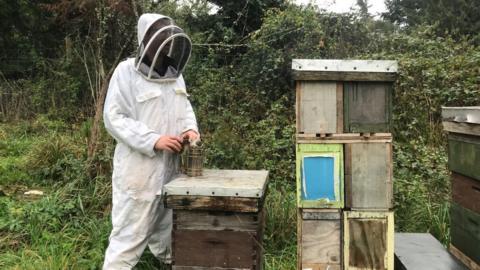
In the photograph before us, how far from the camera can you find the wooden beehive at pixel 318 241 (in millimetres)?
2211

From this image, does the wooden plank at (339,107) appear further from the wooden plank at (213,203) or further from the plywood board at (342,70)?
the wooden plank at (213,203)

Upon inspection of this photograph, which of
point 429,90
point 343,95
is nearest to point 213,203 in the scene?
point 343,95

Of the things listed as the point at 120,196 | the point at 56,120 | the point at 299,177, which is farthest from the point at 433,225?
the point at 56,120

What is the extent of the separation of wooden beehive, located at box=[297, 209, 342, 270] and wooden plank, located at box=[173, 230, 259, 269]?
0.28 metres

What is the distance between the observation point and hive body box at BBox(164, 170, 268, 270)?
7.72ft

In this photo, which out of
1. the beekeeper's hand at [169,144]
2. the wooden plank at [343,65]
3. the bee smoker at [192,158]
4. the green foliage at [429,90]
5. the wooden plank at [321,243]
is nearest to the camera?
the wooden plank at [343,65]

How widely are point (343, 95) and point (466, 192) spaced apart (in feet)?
3.05

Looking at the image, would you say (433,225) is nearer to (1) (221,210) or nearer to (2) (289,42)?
(1) (221,210)

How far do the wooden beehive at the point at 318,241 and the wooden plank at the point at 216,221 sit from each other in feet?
0.90

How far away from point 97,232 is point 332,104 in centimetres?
219

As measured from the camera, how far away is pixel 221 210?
2379 millimetres

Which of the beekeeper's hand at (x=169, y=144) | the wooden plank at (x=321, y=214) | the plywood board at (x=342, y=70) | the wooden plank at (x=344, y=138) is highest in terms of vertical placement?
the plywood board at (x=342, y=70)

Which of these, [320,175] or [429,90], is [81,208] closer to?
[320,175]

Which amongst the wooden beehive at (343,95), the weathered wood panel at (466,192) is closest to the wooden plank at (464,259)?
the weathered wood panel at (466,192)
